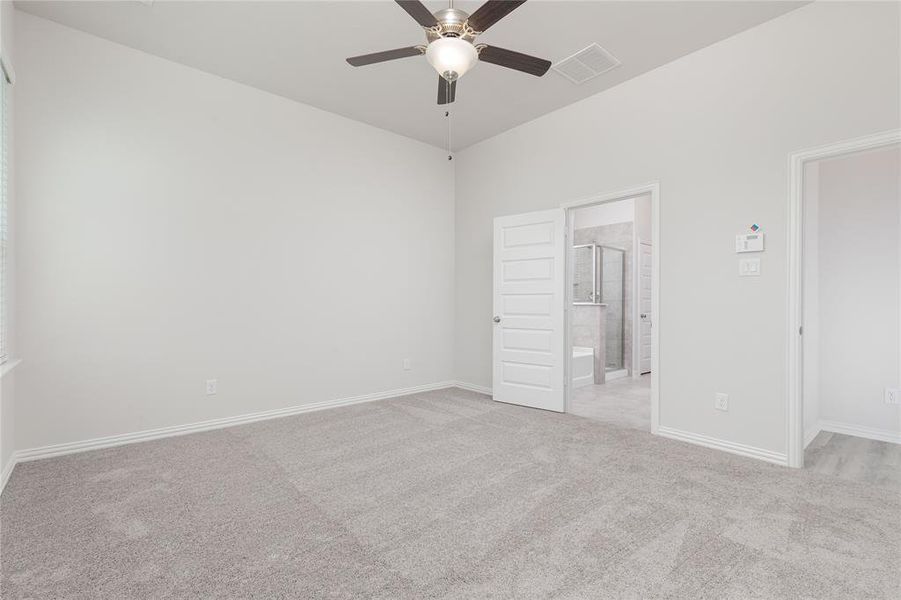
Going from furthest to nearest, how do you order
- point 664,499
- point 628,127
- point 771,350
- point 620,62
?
point 628,127 < point 620,62 < point 771,350 < point 664,499

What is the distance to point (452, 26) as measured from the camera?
2057 mm

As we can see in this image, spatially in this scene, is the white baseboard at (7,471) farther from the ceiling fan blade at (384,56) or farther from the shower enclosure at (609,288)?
the shower enclosure at (609,288)

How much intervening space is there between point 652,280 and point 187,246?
382 cm

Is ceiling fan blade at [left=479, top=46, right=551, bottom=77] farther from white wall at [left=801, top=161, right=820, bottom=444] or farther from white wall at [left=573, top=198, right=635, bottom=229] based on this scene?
white wall at [left=573, top=198, right=635, bottom=229]

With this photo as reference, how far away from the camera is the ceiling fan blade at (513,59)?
7.14 feet

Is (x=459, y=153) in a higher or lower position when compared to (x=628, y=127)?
higher

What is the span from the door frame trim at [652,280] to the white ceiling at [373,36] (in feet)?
3.17

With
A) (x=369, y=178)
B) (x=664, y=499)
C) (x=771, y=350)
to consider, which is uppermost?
(x=369, y=178)

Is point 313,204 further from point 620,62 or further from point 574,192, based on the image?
point 620,62

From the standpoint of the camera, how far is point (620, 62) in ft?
10.8

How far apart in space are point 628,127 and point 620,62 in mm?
530

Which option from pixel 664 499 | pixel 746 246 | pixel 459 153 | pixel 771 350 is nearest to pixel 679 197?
pixel 746 246

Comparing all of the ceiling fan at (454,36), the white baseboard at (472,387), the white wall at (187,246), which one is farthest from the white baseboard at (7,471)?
the white baseboard at (472,387)

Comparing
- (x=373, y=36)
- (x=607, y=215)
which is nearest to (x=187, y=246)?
(x=373, y=36)
